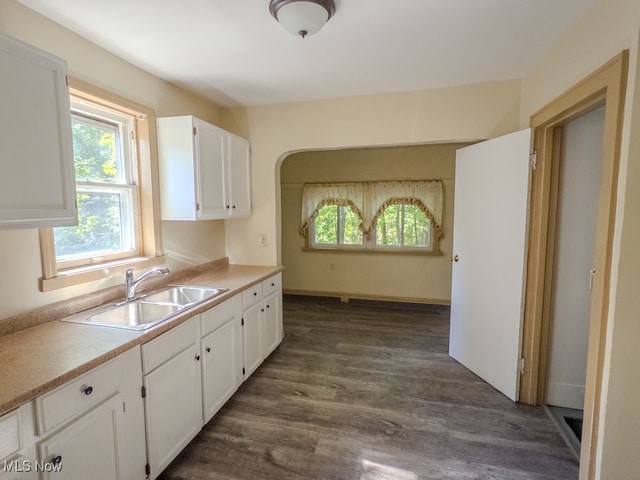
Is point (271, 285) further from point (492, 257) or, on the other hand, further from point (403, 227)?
point (403, 227)

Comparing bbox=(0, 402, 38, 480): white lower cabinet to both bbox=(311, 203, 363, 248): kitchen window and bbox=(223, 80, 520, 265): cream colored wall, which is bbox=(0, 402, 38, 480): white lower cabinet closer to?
bbox=(223, 80, 520, 265): cream colored wall

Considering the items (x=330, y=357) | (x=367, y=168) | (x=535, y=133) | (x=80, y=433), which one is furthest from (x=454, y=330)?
(x=80, y=433)

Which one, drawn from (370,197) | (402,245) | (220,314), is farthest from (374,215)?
(220,314)

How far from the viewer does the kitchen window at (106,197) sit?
186 centimetres

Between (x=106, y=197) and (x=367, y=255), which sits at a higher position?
(x=106, y=197)

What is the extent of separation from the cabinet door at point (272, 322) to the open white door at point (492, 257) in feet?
5.50

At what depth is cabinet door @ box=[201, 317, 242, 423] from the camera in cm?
203

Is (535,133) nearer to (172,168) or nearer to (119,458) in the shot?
(172,168)

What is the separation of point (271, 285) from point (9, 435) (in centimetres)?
207

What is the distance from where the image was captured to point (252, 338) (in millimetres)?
2631

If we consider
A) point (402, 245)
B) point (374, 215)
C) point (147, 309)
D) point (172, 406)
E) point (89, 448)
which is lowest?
point (172, 406)

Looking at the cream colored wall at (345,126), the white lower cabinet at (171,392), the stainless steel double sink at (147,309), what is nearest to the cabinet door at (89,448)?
the white lower cabinet at (171,392)

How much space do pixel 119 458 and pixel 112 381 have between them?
35 centimetres

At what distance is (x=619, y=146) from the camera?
135 centimetres
